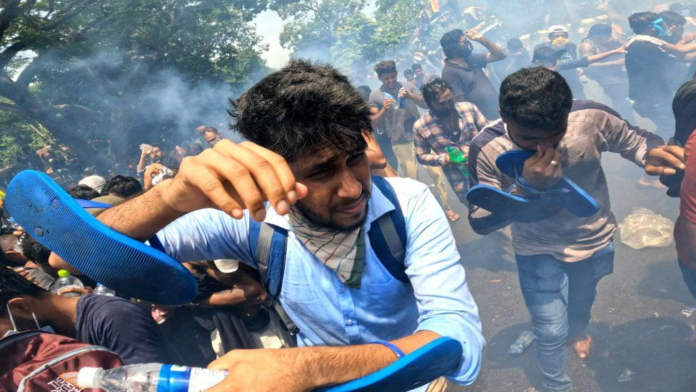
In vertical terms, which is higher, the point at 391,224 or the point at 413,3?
the point at 391,224

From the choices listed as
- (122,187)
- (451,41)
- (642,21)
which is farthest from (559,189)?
(642,21)

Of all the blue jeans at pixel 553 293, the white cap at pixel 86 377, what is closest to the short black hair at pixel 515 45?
the blue jeans at pixel 553 293

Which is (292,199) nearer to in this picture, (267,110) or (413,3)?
(267,110)

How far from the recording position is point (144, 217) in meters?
1.31

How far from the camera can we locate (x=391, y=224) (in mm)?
1608

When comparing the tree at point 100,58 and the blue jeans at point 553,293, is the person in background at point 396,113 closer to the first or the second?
the blue jeans at point 553,293

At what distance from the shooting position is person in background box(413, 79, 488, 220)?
5.13 meters

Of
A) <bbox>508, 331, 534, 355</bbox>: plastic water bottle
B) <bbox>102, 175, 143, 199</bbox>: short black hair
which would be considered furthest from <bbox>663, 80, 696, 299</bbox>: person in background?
<bbox>102, 175, 143, 199</bbox>: short black hair

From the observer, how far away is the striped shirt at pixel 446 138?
17.4 ft

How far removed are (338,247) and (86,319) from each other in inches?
48.9

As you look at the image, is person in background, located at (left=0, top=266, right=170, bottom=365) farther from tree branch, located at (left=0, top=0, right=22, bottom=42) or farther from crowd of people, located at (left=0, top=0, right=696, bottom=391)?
tree branch, located at (left=0, top=0, right=22, bottom=42)

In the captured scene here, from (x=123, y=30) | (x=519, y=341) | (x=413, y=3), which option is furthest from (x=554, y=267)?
(x=413, y=3)

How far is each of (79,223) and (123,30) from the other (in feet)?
49.0

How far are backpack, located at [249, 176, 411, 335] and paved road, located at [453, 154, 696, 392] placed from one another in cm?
293
